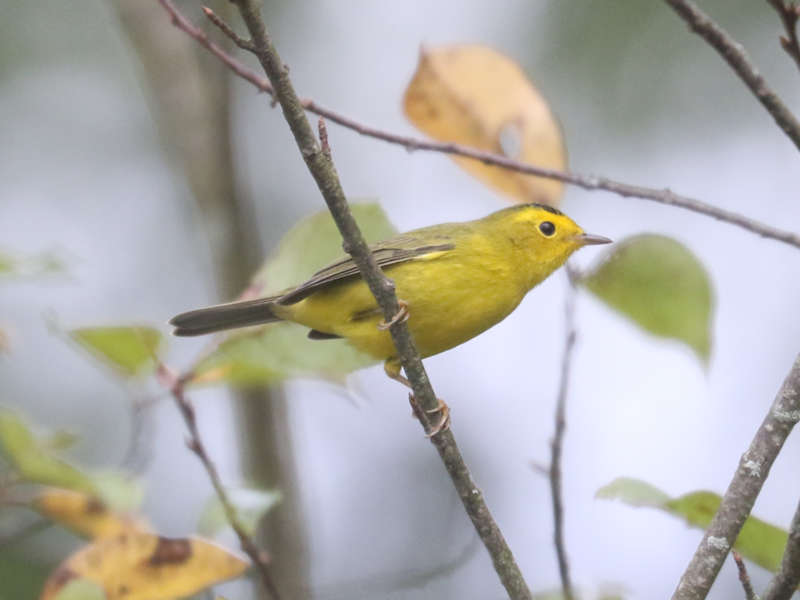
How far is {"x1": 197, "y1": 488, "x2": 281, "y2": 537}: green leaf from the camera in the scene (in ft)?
10.3

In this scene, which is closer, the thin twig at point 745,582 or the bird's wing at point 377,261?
the thin twig at point 745,582

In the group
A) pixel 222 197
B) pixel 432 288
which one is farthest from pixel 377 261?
pixel 222 197

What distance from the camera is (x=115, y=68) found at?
1078cm

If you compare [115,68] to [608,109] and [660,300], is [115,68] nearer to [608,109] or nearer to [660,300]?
[608,109]

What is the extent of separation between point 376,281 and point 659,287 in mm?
903

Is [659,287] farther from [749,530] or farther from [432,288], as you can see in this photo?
[432,288]

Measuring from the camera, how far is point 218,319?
14.1 ft

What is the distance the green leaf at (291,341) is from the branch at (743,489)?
1354 millimetres

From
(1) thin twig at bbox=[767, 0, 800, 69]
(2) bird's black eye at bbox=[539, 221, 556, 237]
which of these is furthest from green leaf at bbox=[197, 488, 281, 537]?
(1) thin twig at bbox=[767, 0, 800, 69]

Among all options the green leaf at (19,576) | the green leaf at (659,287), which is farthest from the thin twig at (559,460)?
the green leaf at (19,576)

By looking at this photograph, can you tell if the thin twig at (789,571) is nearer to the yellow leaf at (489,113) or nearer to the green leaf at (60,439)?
the yellow leaf at (489,113)

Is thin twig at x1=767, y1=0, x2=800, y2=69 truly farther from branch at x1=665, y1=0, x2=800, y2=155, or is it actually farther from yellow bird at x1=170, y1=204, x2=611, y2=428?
yellow bird at x1=170, y1=204, x2=611, y2=428

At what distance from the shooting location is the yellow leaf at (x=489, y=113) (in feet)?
10.3

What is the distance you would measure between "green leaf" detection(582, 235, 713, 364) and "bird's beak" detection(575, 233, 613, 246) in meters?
1.46
